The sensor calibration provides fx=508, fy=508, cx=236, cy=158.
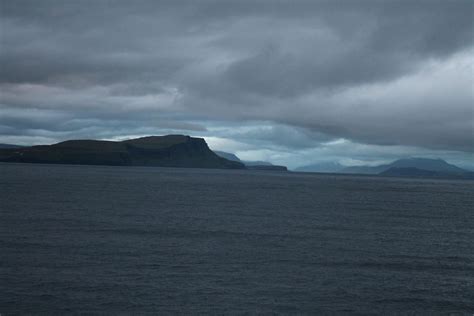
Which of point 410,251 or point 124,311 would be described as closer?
point 124,311

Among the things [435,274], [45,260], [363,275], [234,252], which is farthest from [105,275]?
[435,274]

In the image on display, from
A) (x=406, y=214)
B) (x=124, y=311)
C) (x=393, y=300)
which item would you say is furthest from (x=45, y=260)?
(x=406, y=214)

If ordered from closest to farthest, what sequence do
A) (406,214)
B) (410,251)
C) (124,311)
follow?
1. (124,311)
2. (410,251)
3. (406,214)

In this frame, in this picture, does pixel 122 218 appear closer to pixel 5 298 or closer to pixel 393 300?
pixel 5 298

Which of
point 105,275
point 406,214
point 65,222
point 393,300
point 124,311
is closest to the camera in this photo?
point 124,311

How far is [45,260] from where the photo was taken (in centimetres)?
4525

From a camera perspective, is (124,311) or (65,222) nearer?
(124,311)

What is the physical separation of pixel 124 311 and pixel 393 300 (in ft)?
63.5

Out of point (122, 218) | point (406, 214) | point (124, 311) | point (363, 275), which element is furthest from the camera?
point (406, 214)

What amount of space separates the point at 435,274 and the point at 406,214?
56.3 m

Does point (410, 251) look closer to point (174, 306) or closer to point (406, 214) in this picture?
point (174, 306)

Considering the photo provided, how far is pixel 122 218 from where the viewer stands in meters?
77.6

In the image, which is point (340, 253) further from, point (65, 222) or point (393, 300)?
point (65, 222)

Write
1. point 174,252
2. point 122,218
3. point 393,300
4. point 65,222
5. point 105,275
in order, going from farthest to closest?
point 122,218 → point 65,222 → point 174,252 → point 105,275 → point 393,300
